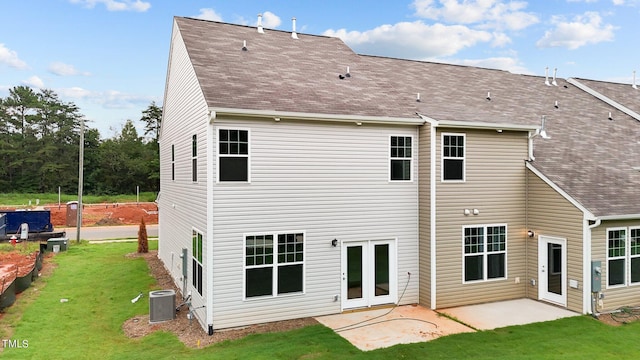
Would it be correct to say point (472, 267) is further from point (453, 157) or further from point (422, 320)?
point (453, 157)

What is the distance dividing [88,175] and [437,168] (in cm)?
5217

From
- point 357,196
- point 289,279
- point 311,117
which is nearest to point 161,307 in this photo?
point 289,279

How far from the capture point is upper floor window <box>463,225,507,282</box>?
37.3ft

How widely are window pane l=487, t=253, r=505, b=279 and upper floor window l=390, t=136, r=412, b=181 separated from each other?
10.6 ft

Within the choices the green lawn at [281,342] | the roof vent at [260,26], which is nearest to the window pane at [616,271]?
the green lawn at [281,342]

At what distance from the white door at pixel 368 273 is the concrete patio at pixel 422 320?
12.0 inches

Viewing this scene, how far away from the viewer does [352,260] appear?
1073 cm

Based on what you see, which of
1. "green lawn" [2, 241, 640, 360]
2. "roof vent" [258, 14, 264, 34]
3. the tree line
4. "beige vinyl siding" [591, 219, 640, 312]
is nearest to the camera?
"green lawn" [2, 241, 640, 360]

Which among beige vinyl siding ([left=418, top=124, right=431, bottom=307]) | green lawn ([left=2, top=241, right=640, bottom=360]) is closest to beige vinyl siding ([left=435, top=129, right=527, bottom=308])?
beige vinyl siding ([left=418, top=124, right=431, bottom=307])

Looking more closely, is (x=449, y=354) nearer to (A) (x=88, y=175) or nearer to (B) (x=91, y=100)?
(A) (x=88, y=175)

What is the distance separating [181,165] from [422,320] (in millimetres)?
8253

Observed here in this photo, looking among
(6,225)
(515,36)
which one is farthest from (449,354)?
(6,225)

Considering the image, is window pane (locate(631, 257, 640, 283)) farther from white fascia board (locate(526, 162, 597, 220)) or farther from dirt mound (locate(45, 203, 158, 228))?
dirt mound (locate(45, 203, 158, 228))

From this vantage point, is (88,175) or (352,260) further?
(88,175)
